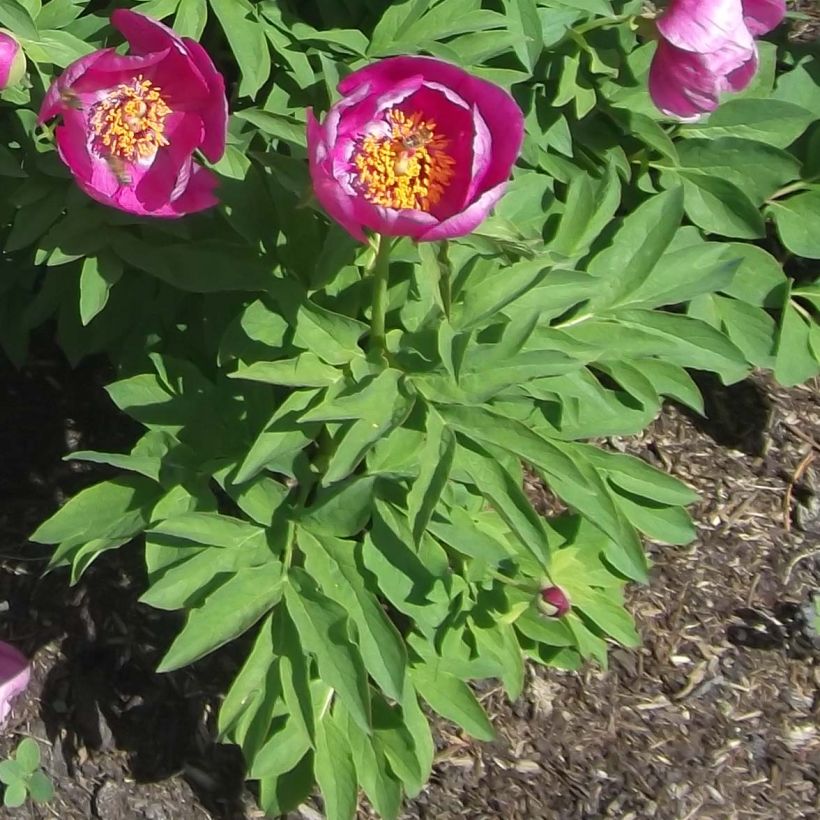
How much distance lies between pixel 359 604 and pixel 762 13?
973 millimetres

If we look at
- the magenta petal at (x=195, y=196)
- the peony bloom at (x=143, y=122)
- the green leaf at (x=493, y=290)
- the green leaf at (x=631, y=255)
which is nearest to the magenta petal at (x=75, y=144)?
the peony bloom at (x=143, y=122)

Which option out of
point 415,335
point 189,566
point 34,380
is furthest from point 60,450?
point 415,335

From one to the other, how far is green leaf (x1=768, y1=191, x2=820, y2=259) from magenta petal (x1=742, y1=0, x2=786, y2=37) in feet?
1.96

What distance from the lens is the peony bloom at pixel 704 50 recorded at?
5.03 ft

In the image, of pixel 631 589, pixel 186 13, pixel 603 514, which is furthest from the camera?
pixel 631 589

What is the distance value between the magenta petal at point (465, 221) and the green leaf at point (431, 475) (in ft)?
1.00

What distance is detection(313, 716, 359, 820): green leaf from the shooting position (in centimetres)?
180

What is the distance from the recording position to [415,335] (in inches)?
61.6

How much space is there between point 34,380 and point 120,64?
4.22 ft

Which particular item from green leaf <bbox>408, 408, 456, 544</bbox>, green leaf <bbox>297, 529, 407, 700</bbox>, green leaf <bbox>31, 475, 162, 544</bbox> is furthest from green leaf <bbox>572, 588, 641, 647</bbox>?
green leaf <bbox>31, 475, 162, 544</bbox>

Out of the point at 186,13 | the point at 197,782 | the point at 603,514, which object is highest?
the point at 186,13

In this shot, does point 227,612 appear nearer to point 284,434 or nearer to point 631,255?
point 284,434

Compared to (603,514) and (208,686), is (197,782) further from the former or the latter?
(603,514)

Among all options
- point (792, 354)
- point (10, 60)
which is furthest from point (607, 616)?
point (10, 60)
